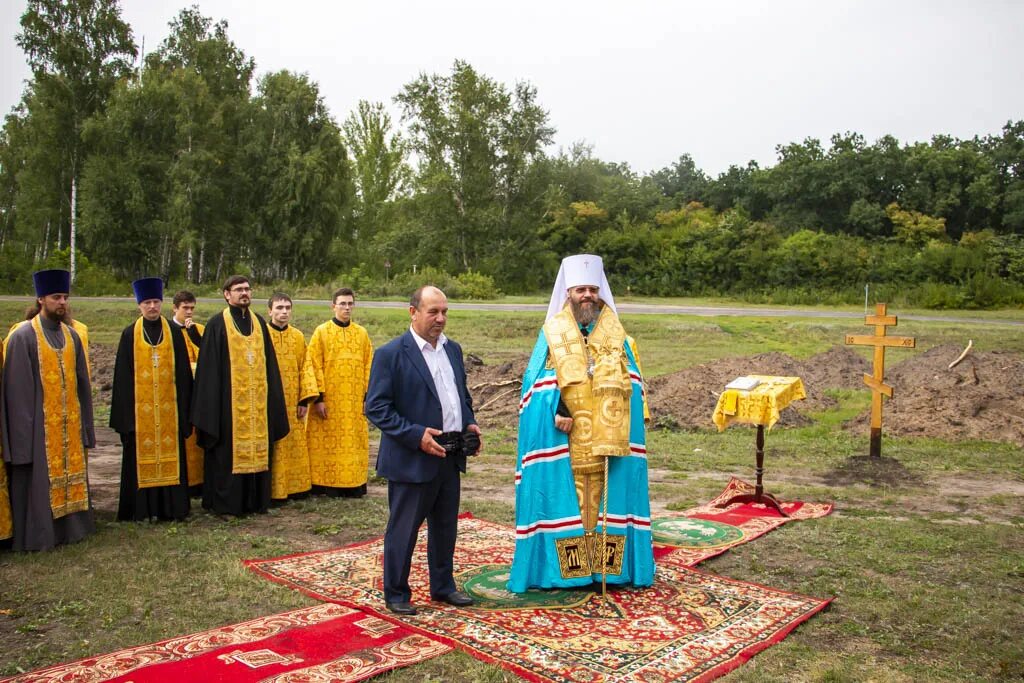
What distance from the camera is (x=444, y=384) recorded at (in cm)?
540


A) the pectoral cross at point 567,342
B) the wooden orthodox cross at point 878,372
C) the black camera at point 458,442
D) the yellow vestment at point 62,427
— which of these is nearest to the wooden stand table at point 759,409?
the pectoral cross at point 567,342

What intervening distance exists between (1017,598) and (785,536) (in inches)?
72.1

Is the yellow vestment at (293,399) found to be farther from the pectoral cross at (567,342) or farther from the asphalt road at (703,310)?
the asphalt road at (703,310)

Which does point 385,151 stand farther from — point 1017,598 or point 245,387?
point 1017,598

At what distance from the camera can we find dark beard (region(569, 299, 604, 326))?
6051 millimetres

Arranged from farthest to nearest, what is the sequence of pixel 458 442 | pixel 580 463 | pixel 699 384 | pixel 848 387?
pixel 848 387 < pixel 699 384 < pixel 580 463 < pixel 458 442

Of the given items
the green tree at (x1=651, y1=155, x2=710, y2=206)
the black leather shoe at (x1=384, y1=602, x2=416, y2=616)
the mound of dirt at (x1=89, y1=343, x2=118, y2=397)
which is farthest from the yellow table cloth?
the green tree at (x1=651, y1=155, x2=710, y2=206)

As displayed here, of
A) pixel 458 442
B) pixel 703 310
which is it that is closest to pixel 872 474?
pixel 458 442

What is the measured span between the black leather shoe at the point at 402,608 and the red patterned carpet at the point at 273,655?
0.15 meters

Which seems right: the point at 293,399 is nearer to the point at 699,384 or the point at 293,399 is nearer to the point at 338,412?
the point at 338,412

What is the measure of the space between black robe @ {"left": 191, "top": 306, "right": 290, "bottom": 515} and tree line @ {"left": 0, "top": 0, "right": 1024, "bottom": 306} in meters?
17.6

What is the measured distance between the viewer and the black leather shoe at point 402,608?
5164 millimetres

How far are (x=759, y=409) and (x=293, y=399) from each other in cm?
469

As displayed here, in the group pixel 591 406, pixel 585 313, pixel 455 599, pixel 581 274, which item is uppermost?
pixel 581 274
